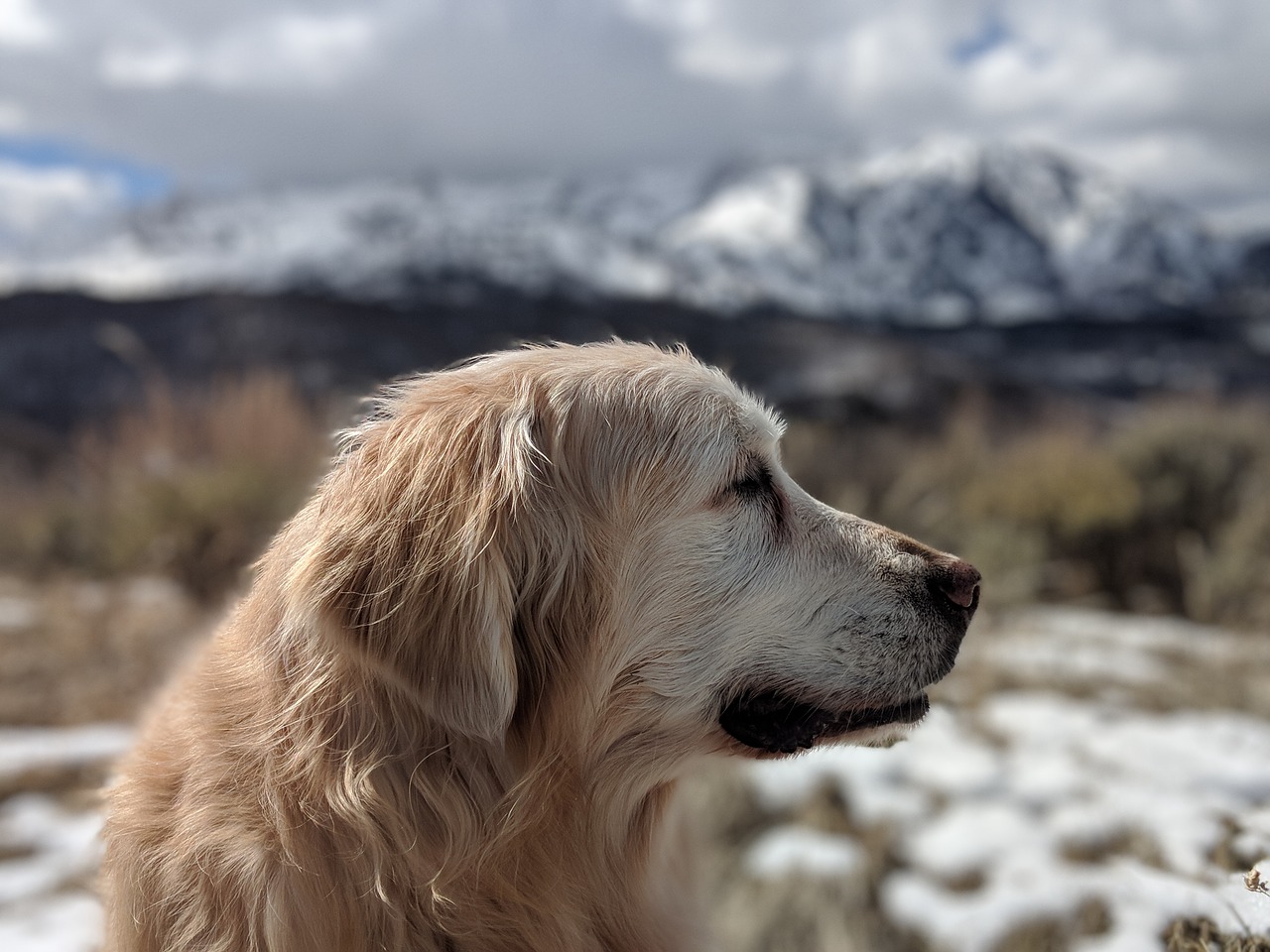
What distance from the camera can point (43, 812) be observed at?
380 centimetres

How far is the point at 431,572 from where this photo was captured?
1.56m

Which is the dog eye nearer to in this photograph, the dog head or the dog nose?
the dog head

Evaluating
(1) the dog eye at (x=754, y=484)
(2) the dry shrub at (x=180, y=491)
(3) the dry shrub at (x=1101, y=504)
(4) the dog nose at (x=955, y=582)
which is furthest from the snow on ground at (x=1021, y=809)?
(2) the dry shrub at (x=180, y=491)

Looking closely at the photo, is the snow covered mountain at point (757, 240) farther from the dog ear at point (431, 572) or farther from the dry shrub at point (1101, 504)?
the dog ear at point (431, 572)

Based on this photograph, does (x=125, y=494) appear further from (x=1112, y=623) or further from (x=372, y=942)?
(x=1112, y=623)

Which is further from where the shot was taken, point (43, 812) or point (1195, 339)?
point (1195, 339)

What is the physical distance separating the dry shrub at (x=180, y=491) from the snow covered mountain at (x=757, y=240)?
36840 mm

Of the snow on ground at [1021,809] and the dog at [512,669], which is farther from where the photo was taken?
the snow on ground at [1021,809]

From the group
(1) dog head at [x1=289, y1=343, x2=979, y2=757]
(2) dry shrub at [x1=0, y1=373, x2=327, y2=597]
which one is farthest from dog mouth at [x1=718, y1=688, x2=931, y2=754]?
(2) dry shrub at [x1=0, y1=373, x2=327, y2=597]

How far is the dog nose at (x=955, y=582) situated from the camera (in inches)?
79.0

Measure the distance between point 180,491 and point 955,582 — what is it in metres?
6.22

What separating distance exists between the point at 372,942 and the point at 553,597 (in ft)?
2.33

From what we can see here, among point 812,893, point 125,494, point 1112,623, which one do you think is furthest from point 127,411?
point 1112,623

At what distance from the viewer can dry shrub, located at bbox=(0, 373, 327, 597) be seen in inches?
256
